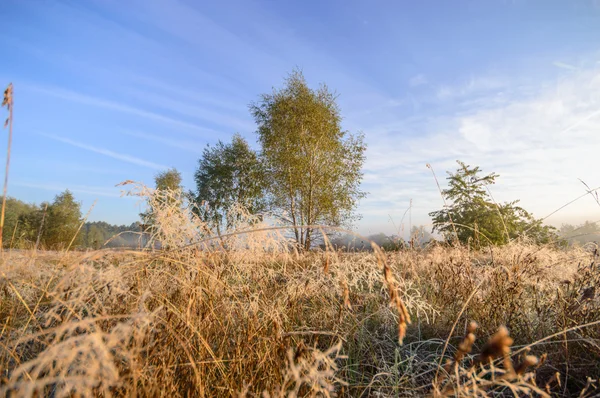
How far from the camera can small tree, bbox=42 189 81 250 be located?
3193 centimetres

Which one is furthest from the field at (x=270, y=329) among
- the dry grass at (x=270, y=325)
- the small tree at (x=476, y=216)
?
the small tree at (x=476, y=216)

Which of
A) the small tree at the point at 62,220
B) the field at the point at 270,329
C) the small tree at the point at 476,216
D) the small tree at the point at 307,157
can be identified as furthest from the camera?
the small tree at the point at 62,220

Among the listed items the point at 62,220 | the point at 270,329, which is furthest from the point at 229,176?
the point at 270,329

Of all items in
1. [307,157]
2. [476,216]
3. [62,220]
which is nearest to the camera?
[476,216]

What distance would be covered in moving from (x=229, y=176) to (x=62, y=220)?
19102 mm

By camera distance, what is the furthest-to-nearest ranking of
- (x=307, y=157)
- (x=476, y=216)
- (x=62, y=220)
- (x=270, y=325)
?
(x=62, y=220) → (x=307, y=157) → (x=476, y=216) → (x=270, y=325)

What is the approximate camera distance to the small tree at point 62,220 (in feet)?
105

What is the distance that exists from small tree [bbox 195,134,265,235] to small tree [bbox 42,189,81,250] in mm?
12396

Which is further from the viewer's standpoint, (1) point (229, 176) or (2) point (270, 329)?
(1) point (229, 176)

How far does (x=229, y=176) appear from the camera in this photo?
2912 cm

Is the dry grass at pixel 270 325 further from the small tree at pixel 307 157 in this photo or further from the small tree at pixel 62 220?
the small tree at pixel 62 220

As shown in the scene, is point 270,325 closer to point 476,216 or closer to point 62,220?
point 476,216

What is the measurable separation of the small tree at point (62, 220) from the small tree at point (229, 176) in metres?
12.4

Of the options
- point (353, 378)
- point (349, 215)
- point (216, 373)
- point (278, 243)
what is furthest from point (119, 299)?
point (349, 215)
